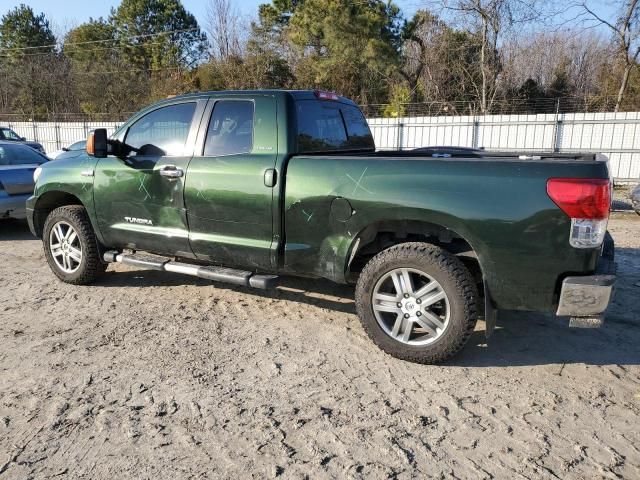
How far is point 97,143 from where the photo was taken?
15.8ft

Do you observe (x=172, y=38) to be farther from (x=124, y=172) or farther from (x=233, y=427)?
(x=233, y=427)

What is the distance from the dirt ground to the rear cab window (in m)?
1.53

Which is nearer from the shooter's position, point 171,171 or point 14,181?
point 171,171

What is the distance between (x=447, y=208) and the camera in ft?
11.3

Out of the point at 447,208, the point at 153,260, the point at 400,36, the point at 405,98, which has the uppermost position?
the point at 400,36

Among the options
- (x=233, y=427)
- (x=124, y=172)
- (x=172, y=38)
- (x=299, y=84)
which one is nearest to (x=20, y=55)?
(x=172, y=38)

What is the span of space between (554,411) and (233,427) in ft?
6.30

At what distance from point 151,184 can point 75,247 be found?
142 cm

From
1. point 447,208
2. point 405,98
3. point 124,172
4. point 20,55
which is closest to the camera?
point 447,208

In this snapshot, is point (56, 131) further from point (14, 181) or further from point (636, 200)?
point (636, 200)

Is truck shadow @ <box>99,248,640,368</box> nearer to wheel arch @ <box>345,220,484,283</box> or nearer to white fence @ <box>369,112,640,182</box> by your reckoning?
wheel arch @ <box>345,220,484,283</box>

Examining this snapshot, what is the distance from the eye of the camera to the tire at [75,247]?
17.5 ft

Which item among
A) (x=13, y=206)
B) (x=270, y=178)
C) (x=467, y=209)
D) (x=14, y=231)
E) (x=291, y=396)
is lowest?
(x=14, y=231)

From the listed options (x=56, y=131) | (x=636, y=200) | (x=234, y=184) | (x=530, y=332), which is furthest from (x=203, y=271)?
(x=56, y=131)
